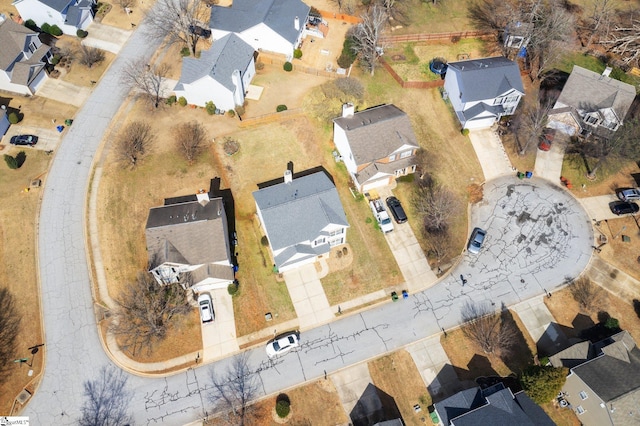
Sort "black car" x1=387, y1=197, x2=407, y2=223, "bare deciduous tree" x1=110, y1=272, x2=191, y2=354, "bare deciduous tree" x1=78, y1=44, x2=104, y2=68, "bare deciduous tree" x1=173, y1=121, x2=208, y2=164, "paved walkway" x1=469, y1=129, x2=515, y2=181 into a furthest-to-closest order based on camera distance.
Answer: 1. "bare deciduous tree" x1=78, y1=44, x2=104, y2=68
2. "paved walkway" x1=469, y1=129, x2=515, y2=181
3. "bare deciduous tree" x1=173, y1=121, x2=208, y2=164
4. "black car" x1=387, y1=197, x2=407, y2=223
5. "bare deciduous tree" x1=110, y1=272, x2=191, y2=354

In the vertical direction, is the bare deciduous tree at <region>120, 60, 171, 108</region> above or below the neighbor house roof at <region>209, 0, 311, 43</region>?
below

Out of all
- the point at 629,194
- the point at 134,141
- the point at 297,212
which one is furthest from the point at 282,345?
the point at 629,194

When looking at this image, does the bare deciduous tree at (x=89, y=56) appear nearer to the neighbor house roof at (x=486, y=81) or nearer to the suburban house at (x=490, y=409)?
the neighbor house roof at (x=486, y=81)

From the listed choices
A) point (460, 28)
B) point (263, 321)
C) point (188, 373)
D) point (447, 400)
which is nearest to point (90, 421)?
point (188, 373)

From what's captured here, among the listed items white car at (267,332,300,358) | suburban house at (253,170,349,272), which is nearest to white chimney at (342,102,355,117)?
suburban house at (253,170,349,272)

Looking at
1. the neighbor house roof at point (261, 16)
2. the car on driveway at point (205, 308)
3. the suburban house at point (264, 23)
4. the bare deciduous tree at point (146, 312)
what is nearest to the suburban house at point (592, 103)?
the suburban house at point (264, 23)

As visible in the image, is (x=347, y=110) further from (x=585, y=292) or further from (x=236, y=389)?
(x=236, y=389)

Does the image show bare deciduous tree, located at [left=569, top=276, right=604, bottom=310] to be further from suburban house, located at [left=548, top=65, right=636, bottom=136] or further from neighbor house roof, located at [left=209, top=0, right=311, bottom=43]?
neighbor house roof, located at [left=209, top=0, right=311, bottom=43]
